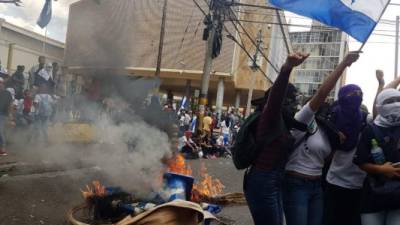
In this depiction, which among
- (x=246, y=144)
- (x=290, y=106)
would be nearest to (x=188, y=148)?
(x=290, y=106)

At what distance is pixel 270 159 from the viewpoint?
3070 millimetres

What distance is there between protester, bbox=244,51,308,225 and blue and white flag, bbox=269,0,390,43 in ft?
4.33

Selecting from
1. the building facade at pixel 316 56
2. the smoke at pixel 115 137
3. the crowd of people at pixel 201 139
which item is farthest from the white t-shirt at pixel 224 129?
the building facade at pixel 316 56

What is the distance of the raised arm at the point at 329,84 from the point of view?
317cm

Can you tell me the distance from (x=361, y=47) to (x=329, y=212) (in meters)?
1.40

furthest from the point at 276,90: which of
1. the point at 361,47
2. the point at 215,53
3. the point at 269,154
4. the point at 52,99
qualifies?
the point at 215,53

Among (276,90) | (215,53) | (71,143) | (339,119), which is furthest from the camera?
(215,53)

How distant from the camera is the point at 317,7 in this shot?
13.6ft

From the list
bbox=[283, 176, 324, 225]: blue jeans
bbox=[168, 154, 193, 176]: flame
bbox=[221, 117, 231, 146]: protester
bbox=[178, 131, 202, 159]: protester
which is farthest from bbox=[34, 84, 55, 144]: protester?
bbox=[283, 176, 324, 225]: blue jeans

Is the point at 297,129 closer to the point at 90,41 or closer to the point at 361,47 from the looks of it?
the point at 361,47

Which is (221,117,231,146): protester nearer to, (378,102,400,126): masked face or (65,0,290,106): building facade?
(65,0,290,106): building facade

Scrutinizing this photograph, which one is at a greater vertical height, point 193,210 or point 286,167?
point 286,167

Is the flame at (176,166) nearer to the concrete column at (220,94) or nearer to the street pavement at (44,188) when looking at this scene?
the street pavement at (44,188)

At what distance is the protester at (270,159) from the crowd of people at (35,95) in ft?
29.0
